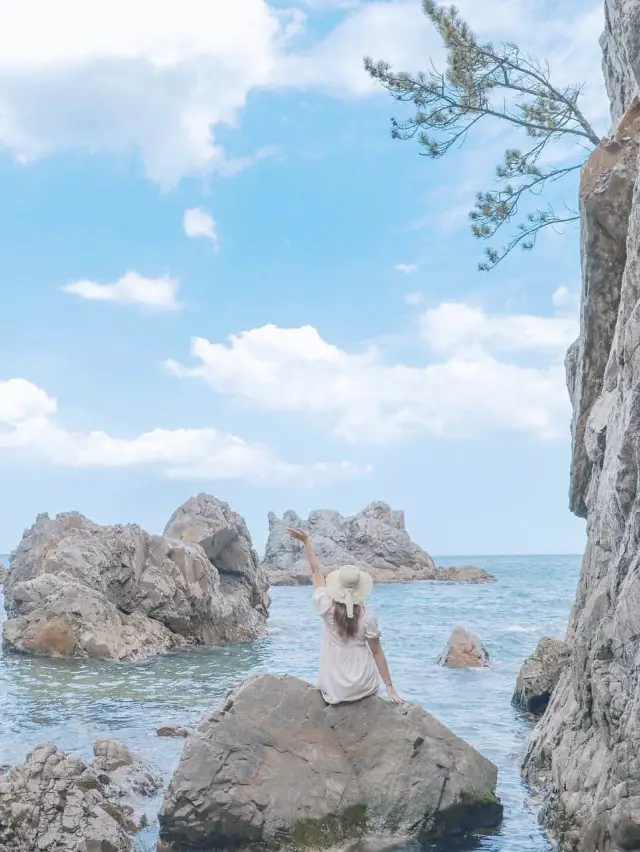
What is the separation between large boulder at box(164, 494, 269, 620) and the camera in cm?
3306

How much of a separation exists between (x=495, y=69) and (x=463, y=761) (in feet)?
40.3

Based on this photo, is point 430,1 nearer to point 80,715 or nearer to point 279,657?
point 80,715

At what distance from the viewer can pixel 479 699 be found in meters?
18.4

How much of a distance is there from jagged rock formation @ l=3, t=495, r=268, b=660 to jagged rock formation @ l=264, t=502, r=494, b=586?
55267mm

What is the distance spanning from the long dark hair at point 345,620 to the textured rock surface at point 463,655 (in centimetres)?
1514

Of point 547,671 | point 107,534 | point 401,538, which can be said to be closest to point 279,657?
point 107,534

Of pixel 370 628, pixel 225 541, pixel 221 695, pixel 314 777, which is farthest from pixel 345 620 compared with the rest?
pixel 225 541

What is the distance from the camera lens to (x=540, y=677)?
1694 centimetres

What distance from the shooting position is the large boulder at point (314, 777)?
329 inches

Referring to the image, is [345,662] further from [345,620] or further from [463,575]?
[463,575]

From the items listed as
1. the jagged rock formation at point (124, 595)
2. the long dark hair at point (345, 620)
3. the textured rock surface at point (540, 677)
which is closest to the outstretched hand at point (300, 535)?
the long dark hair at point (345, 620)

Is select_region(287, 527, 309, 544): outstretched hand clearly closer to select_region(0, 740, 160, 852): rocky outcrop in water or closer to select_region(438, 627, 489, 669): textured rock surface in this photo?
select_region(0, 740, 160, 852): rocky outcrop in water

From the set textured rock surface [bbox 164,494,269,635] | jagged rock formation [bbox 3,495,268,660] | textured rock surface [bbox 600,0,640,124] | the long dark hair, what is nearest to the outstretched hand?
the long dark hair

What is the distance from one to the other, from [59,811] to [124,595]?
1914 centimetres
